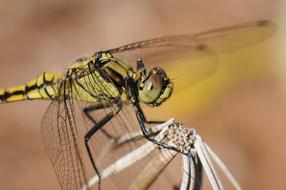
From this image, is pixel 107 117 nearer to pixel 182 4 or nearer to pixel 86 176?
pixel 86 176

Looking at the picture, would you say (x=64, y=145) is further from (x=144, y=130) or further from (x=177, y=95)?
(x=177, y=95)

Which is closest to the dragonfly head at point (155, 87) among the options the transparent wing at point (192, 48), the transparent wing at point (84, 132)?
the transparent wing at point (84, 132)

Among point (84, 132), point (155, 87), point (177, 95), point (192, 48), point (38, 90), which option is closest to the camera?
point (155, 87)

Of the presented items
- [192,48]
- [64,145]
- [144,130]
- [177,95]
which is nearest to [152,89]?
[144,130]

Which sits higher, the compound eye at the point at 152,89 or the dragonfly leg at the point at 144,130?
the compound eye at the point at 152,89

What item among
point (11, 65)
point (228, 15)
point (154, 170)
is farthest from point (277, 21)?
point (154, 170)

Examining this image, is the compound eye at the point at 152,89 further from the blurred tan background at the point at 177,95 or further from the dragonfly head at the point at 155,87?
the blurred tan background at the point at 177,95

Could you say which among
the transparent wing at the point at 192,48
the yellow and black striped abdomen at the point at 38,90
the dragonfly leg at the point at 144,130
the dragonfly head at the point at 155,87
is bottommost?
the dragonfly leg at the point at 144,130

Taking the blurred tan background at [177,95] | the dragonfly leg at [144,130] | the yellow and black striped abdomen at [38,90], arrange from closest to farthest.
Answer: the dragonfly leg at [144,130], the yellow and black striped abdomen at [38,90], the blurred tan background at [177,95]

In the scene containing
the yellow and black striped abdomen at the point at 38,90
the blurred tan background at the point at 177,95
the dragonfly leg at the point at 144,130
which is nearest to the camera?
the dragonfly leg at the point at 144,130
